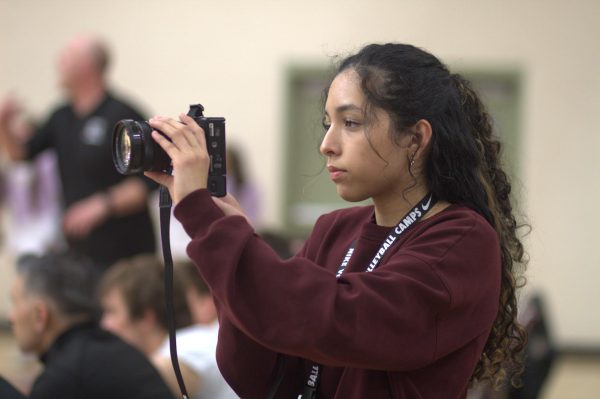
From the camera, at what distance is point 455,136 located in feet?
6.04

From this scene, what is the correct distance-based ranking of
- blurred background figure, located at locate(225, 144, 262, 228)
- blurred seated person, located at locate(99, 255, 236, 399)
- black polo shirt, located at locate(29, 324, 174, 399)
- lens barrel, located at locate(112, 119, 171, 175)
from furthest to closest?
blurred background figure, located at locate(225, 144, 262, 228) < blurred seated person, located at locate(99, 255, 236, 399) < black polo shirt, located at locate(29, 324, 174, 399) < lens barrel, located at locate(112, 119, 171, 175)

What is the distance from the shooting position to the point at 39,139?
5383 mm

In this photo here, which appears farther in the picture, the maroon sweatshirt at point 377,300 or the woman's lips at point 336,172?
the woman's lips at point 336,172

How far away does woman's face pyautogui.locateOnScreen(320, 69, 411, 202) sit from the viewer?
1.78 meters

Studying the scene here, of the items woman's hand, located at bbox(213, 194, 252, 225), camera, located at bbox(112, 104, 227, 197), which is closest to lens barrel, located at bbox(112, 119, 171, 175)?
camera, located at bbox(112, 104, 227, 197)

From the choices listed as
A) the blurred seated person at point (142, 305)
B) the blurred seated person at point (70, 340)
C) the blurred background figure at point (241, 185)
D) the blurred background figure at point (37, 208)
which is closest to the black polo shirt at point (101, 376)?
the blurred seated person at point (70, 340)

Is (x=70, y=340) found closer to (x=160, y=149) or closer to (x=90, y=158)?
(x=160, y=149)

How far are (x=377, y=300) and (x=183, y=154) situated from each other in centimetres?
44

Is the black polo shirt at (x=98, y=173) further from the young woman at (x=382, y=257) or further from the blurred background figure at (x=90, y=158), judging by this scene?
the young woman at (x=382, y=257)

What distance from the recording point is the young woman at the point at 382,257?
162 centimetres

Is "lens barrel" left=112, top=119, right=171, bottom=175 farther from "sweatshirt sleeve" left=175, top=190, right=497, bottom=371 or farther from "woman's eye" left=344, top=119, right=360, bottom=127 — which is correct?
"woman's eye" left=344, top=119, right=360, bottom=127

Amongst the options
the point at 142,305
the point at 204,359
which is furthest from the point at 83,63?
the point at 204,359

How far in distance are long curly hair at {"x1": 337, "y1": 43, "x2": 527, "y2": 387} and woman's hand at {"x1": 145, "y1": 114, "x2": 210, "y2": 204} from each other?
33 centimetres

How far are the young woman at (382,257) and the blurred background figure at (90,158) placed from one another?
320 cm
